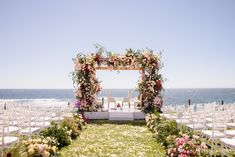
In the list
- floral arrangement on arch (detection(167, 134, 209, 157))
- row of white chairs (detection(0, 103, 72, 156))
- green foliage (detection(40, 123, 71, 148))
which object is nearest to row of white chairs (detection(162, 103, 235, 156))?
floral arrangement on arch (detection(167, 134, 209, 157))

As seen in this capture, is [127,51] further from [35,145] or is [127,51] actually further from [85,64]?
[35,145]

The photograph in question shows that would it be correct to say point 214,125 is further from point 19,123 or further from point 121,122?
point 121,122

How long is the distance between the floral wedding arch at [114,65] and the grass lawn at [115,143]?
122 inches

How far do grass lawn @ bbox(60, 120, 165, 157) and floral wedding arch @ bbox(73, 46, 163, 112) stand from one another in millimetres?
3087

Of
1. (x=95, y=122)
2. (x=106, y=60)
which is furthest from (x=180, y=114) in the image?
(x=106, y=60)

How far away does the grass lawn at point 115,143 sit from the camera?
9.32 metres

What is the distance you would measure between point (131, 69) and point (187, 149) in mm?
11161

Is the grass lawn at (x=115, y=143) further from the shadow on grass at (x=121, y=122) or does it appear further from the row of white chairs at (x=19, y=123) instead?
the shadow on grass at (x=121, y=122)

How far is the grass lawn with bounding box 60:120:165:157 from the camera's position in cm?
932

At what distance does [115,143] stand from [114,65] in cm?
805

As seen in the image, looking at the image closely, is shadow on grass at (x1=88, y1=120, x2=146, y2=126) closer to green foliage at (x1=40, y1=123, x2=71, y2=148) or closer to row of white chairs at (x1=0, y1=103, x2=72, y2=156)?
row of white chairs at (x1=0, y1=103, x2=72, y2=156)

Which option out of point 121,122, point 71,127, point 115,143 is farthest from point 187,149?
point 121,122

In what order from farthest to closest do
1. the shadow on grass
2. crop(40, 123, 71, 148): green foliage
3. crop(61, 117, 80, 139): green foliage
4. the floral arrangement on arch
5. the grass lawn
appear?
the shadow on grass → crop(61, 117, 80, 139): green foliage → crop(40, 123, 71, 148): green foliage → the grass lawn → the floral arrangement on arch

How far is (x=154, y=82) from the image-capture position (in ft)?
57.8
